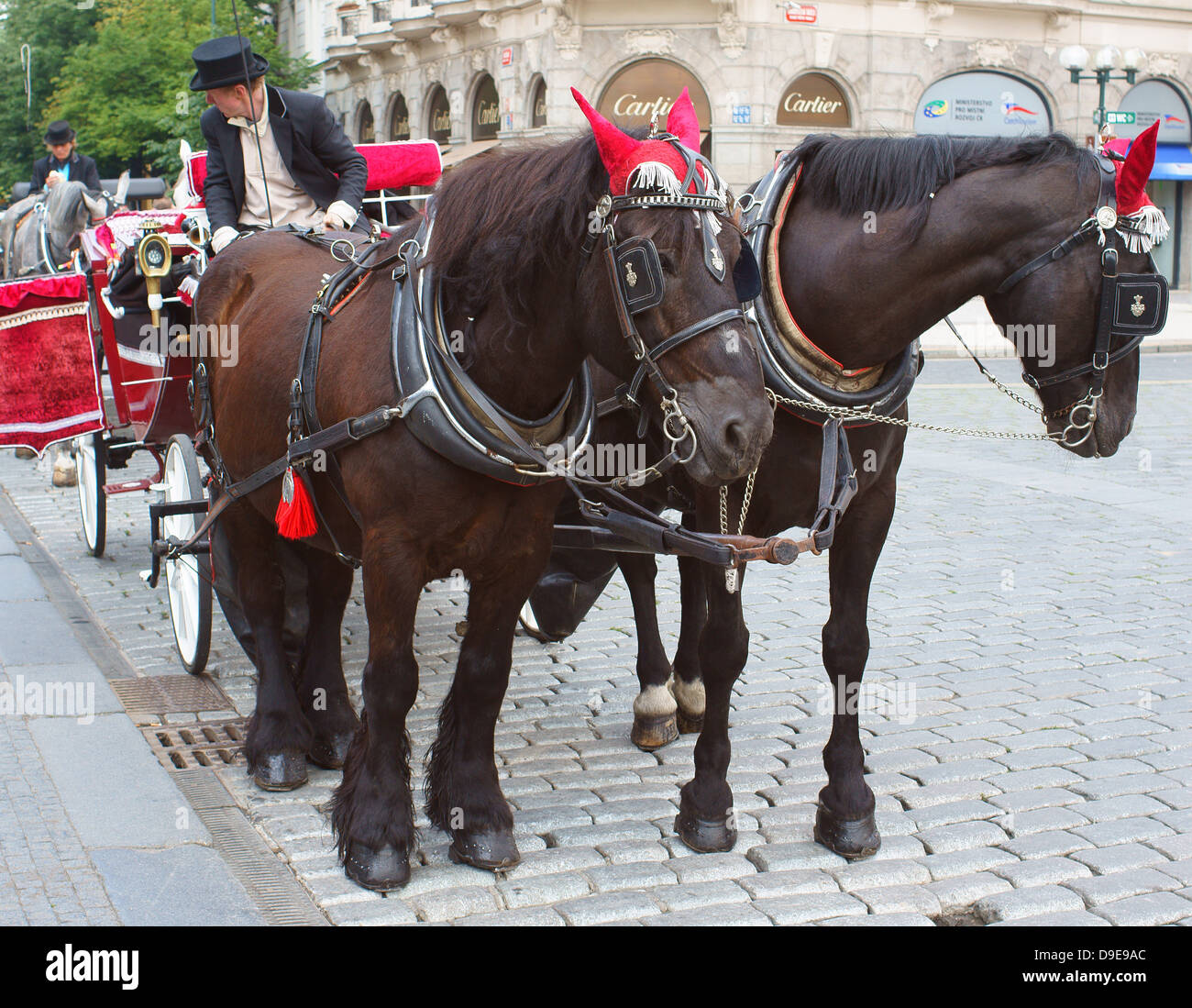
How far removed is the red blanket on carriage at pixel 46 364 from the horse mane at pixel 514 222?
11.8ft

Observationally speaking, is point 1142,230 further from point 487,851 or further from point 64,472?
point 64,472

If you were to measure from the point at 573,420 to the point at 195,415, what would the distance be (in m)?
2.20

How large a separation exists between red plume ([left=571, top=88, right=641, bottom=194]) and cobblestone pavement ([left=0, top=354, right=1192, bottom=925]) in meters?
2.04

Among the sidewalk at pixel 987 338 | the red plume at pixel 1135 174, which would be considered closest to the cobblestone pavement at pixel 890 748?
the red plume at pixel 1135 174

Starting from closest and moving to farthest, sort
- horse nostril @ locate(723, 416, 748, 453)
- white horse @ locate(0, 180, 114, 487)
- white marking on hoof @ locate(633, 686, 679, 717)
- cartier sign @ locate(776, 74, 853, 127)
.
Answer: horse nostril @ locate(723, 416, 748, 453) → white marking on hoof @ locate(633, 686, 679, 717) → white horse @ locate(0, 180, 114, 487) → cartier sign @ locate(776, 74, 853, 127)

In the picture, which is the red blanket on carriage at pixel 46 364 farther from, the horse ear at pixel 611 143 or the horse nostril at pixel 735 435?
the horse nostril at pixel 735 435

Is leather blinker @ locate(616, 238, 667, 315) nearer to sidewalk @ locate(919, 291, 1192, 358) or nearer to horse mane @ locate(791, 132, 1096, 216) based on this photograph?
horse mane @ locate(791, 132, 1096, 216)

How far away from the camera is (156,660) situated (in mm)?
6277

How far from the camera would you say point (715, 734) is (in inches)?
167

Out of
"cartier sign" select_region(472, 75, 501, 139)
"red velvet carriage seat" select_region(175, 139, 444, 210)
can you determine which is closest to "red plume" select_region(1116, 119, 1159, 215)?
"red velvet carriage seat" select_region(175, 139, 444, 210)

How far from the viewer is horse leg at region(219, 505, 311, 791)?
15.3 feet

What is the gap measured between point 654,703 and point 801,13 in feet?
77.1

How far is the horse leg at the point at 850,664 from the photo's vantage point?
13.6 ft

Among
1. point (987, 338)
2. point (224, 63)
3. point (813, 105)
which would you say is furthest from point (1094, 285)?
point (813, 105)
